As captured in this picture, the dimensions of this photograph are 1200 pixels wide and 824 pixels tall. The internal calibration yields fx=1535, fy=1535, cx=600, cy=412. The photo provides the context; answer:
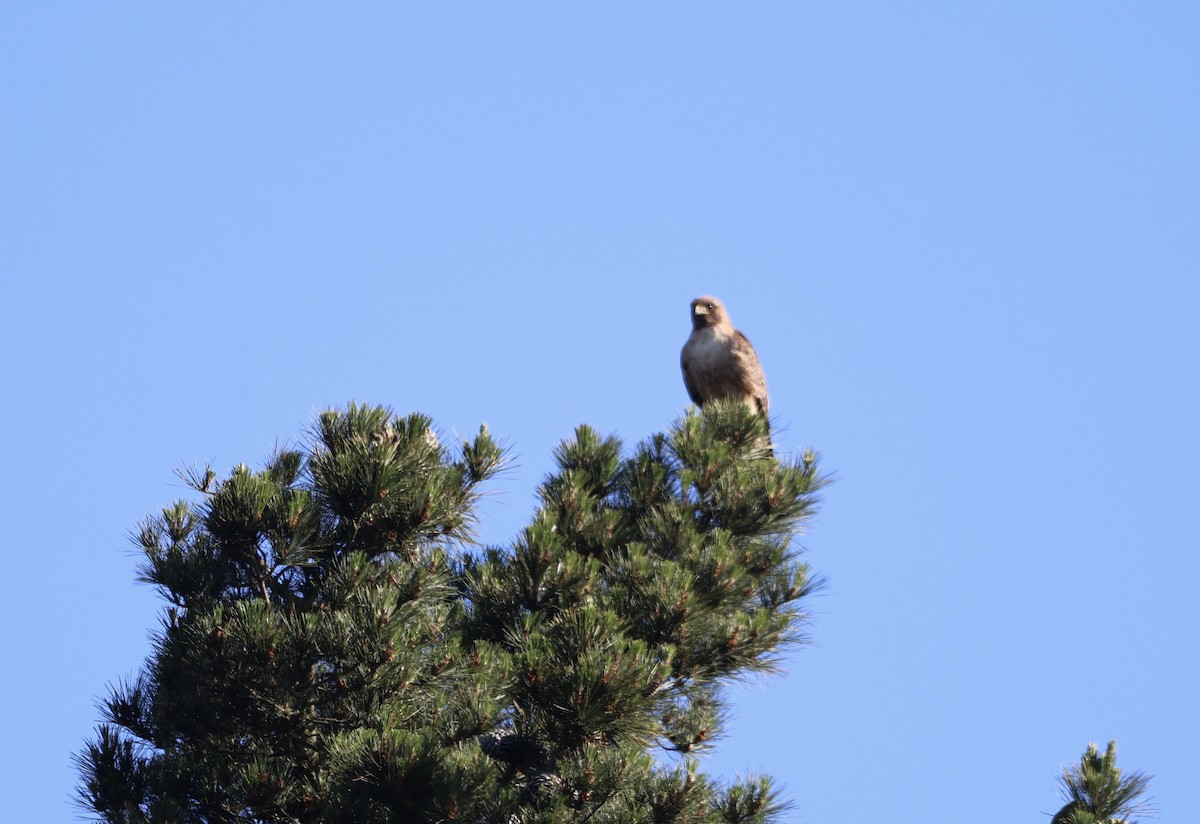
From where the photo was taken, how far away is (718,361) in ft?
38.4

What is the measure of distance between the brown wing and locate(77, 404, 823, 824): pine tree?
11.3 feet

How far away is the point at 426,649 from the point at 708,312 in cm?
566

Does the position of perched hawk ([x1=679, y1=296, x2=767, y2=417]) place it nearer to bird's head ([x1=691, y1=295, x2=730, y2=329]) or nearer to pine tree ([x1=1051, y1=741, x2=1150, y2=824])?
bird's head ([x1=691, y1=295, x2=730, y2=329])

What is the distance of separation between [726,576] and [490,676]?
1455 mm

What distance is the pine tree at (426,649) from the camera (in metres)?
6.60

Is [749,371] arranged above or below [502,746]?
above

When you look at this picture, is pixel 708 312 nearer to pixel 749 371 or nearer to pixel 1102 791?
pixel 749 371

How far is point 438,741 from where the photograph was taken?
673cm

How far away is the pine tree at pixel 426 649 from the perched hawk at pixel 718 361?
3.47 metres

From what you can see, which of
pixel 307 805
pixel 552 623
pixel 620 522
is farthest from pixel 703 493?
pixel 307 805

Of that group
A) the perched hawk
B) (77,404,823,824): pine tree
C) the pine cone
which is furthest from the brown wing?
the pine cone

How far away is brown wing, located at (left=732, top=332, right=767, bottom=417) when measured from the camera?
11.6 meters

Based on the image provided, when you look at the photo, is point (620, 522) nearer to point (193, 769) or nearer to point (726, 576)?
point (726, 576)

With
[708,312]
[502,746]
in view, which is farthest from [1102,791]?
[708,312]
